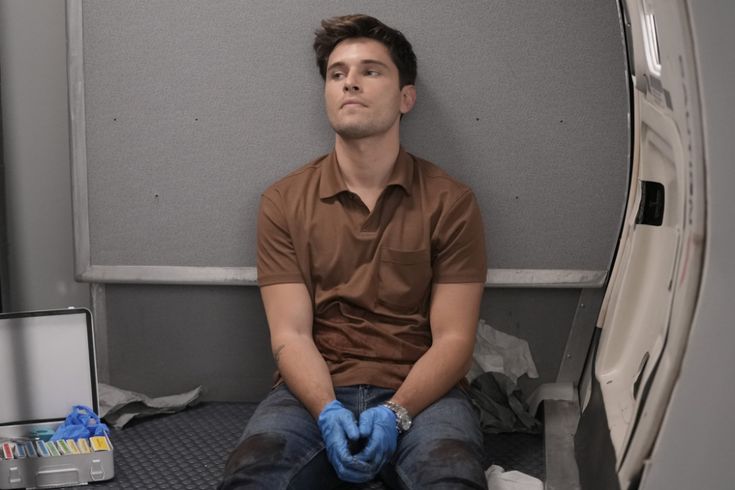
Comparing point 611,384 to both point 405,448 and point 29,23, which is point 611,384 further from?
point 29,23

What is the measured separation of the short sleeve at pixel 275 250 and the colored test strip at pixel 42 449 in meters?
0.67

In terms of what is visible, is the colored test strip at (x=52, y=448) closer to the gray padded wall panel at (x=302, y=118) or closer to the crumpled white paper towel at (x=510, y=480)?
the gray padded wall panel at (x=302, y=118)

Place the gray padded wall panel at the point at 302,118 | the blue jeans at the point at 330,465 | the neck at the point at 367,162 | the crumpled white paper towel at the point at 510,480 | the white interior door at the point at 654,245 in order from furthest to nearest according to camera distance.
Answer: the gray padded wall panel at the point at 302,118
the neck at the point at 367,162
the crumpled white paper towel at the point at 510,480
the blue jeans at the point at 330,465
the white interior door at the point at 654,245

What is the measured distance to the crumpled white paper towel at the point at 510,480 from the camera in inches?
91.8

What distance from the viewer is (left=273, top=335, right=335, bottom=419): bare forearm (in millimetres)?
2289

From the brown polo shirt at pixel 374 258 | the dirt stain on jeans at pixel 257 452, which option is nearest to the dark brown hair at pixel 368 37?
the brown polo shirt at pixel 374 258

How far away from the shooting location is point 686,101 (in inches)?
47.2

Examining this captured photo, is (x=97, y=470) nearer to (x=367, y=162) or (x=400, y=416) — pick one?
(x=400, y=416)

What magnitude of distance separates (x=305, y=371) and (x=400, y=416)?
0.88 feet

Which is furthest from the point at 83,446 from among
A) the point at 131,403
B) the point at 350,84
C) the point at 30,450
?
the point at 350,84

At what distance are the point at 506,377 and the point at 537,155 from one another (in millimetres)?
644

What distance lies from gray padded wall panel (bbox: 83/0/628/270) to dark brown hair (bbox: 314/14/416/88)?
4.0 inches

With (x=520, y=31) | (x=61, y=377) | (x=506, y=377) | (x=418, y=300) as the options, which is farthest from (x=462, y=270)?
(x=61, y=377)

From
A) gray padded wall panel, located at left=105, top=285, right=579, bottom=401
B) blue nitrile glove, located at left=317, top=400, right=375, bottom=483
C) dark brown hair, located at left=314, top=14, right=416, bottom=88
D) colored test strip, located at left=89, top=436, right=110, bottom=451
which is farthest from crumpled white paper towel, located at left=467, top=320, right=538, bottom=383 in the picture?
colored test strip, located at left=89, top=436, right=110, bottom=451
